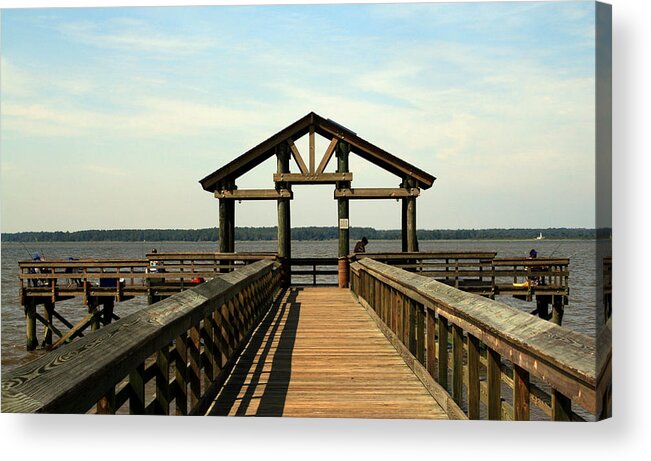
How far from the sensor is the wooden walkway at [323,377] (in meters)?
5.40

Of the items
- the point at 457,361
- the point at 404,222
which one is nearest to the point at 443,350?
the point at 457,361

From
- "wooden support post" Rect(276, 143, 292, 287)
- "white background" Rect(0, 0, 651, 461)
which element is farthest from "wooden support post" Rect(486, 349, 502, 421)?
"wooden support post" Rect(276, 143, 292, 287)

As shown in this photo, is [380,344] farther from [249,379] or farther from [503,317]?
[503,317]

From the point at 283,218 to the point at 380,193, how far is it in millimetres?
2566

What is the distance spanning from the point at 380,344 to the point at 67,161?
4.66 meters

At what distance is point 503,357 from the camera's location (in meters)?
3.68

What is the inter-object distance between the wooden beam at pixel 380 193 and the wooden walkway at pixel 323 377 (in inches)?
254

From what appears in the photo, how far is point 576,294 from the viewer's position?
33.8 meters

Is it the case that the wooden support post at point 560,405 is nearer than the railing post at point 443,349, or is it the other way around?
the wooden support post at point 560,405

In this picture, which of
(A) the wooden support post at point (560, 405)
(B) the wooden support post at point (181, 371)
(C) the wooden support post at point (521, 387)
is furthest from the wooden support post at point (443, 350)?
(B) the wooden support post at point (181, 371)

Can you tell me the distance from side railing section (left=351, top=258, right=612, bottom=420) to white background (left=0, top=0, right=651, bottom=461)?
12.1 inches

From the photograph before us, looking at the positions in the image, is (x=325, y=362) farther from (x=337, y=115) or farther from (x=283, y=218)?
(x=283, y=218)

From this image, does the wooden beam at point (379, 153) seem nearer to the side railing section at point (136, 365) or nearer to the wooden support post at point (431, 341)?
the side railing section at point (136, 365)

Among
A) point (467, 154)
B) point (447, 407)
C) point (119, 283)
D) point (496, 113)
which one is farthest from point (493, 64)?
point (119, 283)
